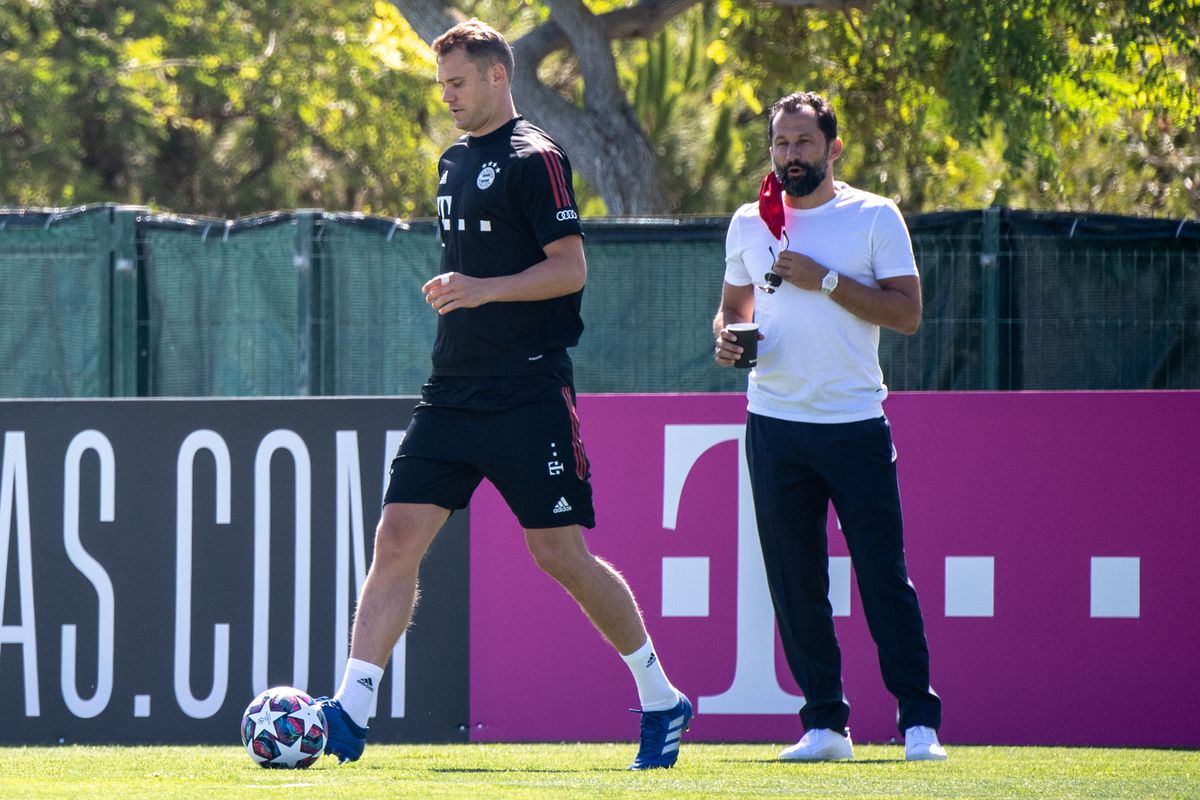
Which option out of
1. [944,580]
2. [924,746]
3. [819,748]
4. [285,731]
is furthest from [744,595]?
[285,731]

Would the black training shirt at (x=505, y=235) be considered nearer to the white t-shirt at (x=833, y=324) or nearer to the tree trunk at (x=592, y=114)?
the white t-shirt at (x=833, y=324)

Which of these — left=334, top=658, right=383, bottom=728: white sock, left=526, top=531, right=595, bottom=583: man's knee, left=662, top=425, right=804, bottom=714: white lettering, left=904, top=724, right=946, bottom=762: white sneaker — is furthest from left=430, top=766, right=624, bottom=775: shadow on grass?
left=662, top=425, right=804, bottom=714: white lettering

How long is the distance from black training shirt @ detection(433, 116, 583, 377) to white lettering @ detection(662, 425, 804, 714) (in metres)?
1.46

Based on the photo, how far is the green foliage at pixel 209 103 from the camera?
21141 millimetres

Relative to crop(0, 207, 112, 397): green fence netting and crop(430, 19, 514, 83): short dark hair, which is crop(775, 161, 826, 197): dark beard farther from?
crop(0, 207, 112, 397): green fence netting

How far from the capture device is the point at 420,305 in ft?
24.5

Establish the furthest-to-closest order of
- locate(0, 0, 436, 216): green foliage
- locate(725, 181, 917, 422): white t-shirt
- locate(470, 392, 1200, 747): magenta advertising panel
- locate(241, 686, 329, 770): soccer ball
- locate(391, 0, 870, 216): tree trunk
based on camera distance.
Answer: locate(0, 0, 436, 216): green foliage
locate(391, 0, 870, 216): tree trunk
locate(470, 392, 1200, 747): magenta advertising panel
locate(725, 181, 917, 422): white t-shirt
locate(241, 686, 329, 770): soccer ball

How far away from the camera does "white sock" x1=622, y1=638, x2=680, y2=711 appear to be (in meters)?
5.03

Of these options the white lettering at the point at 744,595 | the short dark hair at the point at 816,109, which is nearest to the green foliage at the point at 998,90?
the white lettering at the point at 744,595

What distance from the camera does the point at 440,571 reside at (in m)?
6.36

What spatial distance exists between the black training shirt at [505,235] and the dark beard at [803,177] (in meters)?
0.74

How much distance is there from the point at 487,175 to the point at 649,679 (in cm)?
152

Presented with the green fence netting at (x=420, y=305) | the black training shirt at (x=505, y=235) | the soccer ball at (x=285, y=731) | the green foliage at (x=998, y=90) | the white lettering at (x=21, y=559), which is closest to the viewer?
the soccer ball at (x=285, y=731)

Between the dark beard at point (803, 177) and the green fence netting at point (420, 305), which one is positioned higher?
the dark beard at point (803, 177)
